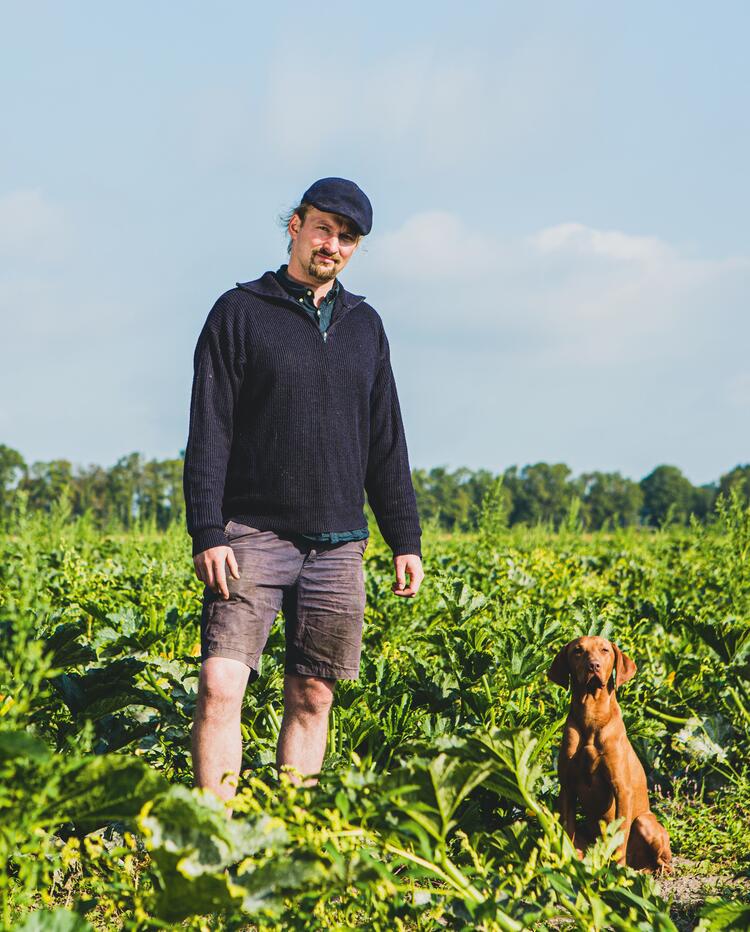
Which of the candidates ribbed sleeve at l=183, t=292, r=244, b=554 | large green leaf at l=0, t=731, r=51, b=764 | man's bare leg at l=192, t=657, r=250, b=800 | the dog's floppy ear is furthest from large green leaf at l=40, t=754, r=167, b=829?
the dog's floppy ear

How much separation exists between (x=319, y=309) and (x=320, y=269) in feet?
0.47

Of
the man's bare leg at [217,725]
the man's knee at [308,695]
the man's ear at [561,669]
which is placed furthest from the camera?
the man's knee at [308,695]

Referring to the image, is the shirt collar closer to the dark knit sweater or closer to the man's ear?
the dark knit sweater

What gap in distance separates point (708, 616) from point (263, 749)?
2.92 meters

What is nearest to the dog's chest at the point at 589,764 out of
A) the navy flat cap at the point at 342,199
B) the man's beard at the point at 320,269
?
the man's beard at the point at 320,269

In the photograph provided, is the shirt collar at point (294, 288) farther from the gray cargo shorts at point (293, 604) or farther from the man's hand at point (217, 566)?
the man's hand at point (217, 566)

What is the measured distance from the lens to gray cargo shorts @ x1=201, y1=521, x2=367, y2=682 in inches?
122

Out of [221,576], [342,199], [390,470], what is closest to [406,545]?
[390,470]

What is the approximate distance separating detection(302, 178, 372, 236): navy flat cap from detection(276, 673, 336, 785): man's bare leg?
1.59 m

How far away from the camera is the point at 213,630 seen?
3074 mm

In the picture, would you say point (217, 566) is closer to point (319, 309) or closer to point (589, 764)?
point (319, 309)

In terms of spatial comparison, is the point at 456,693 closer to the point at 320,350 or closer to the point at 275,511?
the point at 275,511

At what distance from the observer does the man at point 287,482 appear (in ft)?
10.1

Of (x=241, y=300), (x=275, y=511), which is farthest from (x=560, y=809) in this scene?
(x=241, y=300)
